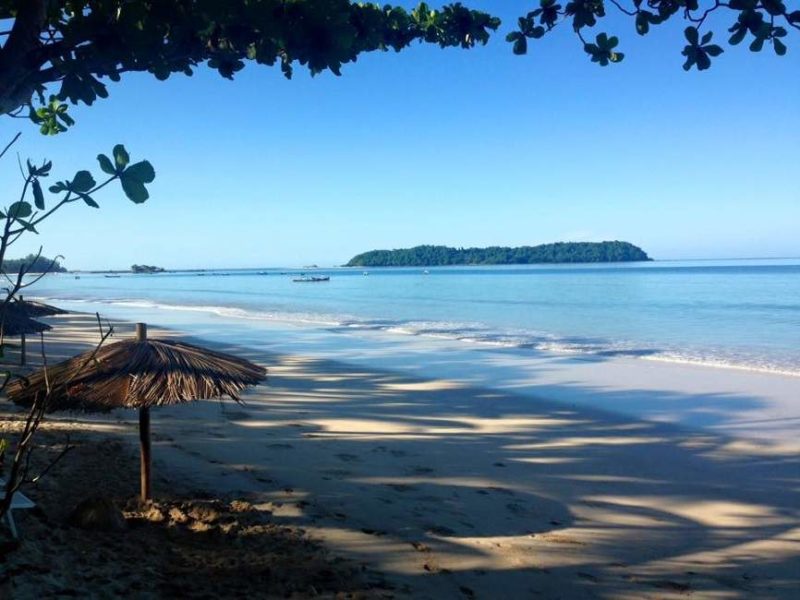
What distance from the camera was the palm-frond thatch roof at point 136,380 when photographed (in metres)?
4.29

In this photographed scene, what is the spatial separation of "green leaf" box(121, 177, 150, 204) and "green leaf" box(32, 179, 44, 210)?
187 millimetres

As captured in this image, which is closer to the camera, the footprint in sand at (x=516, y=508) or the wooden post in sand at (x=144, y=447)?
the wooden post in sand at (x=144, y=447)

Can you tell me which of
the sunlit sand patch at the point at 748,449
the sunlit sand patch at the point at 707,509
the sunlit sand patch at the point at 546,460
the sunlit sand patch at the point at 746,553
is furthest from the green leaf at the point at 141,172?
the sunlit sand patch at the point at 748,449

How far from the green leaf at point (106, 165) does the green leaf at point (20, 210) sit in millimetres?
222

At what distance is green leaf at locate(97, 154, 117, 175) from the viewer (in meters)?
1.63

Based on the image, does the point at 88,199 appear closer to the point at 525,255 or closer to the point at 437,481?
the point at 437,481

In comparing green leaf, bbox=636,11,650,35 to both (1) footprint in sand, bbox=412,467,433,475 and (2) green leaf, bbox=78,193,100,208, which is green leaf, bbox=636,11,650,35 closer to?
(2) green leaf, bbox=78,193,100,208

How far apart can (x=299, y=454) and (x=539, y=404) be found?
4.40 m

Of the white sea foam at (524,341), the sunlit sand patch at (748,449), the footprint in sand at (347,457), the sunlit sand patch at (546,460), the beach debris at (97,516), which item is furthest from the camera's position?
the white sea foam at (524,341)

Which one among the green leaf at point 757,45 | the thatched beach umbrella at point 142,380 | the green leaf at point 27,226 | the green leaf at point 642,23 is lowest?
the thatched beach umbrella at point 142,380

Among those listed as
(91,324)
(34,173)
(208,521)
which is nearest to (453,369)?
(208,521)

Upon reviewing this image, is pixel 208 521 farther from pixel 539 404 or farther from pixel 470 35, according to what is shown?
pixel 539 404

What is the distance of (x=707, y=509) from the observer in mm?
5445

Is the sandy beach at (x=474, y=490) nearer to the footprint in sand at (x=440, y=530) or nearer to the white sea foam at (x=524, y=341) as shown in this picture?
the footprint in sand at (x=440, y=530)
